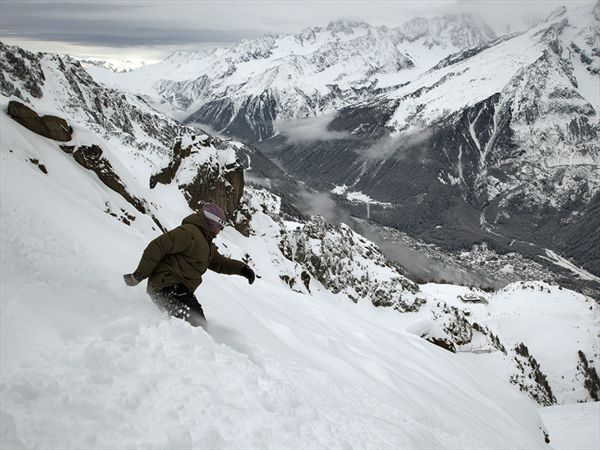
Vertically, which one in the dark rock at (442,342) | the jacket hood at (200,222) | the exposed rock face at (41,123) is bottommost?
the dark rock at (442,342)

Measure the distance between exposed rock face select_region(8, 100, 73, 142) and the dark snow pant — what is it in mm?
13935

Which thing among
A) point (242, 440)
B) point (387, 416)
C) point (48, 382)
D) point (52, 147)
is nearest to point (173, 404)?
point (242, 440)

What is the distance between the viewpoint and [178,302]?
22.8ft

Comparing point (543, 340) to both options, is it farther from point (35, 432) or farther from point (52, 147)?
point (35, 432)

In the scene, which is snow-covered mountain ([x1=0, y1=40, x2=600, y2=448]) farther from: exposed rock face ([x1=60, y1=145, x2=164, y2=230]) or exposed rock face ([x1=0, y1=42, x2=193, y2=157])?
exposed rock face ([x1=0, y1=42, x2=193, y2=157])

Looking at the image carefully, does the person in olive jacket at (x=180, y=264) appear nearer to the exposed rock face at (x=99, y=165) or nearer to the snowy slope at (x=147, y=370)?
the snowy slope at (x=147, y=370)

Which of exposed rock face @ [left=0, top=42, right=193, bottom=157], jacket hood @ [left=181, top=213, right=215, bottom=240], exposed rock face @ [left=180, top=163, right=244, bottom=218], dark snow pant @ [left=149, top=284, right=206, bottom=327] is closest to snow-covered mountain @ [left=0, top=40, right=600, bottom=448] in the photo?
dark snow pant @ [left=149, top=284, right=206, bottom=327]

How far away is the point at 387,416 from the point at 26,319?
531cm

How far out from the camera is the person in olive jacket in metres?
6.85

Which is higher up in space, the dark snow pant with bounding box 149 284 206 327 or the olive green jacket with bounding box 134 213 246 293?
the olive green jacket with bounding box 134 213 246 293

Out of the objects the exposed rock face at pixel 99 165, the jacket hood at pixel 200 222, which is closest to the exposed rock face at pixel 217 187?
the exposed rock face at pixel 99 165

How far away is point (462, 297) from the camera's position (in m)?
78.6

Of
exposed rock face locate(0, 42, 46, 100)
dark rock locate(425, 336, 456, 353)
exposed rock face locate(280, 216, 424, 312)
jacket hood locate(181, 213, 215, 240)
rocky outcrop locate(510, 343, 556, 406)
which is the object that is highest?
exposed rock face locate(0, 42, 46, 100)

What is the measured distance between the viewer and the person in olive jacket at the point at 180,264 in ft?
22.5
